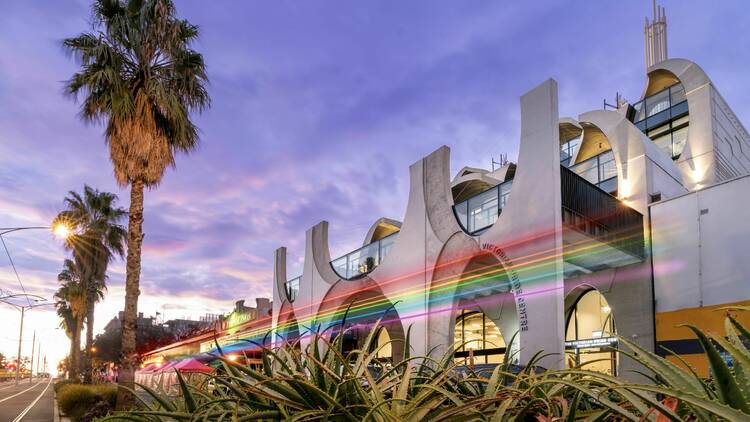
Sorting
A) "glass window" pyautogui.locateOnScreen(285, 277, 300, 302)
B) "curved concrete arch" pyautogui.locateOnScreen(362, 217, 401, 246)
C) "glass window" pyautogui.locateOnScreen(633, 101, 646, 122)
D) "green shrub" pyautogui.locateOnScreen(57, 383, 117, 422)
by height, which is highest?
"glass window" pyautogui.locateOnScreen(633, 101, 646, 122)

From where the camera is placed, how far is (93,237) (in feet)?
115

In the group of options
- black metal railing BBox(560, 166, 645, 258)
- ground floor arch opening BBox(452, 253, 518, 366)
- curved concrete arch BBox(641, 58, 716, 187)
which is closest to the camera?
black metal railing BBox(560, 166, 645, 258)

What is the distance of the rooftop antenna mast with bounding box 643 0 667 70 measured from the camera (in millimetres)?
40781

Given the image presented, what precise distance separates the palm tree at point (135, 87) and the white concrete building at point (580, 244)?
6.76 metres

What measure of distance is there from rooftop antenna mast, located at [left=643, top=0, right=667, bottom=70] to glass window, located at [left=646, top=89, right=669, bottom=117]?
1290 centimetres

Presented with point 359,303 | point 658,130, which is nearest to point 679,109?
point 658,130

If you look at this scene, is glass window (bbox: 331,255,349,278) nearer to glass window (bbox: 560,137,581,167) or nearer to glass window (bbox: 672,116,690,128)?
glass window (bbox: 560,137,581,167)

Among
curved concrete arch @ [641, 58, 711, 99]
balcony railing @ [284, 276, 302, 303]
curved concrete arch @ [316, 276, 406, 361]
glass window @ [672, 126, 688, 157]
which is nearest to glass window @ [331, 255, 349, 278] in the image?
curved concrete arch @ [316, 276, 406, 361]

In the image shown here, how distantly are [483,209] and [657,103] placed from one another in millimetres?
15593

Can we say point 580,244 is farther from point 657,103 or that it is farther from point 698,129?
point 657,103

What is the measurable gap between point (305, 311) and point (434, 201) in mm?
12487

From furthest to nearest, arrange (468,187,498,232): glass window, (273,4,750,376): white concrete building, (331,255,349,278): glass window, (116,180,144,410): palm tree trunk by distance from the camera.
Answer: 1. (331,255,349,278): glass window
2. (468,187,498,232): glass window
3. (273,4,750,376): white concrete building
4. (116,180,144,410): palm tree trunk

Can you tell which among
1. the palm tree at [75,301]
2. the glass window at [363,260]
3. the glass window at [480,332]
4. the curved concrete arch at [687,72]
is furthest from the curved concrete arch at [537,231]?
the palm tree at [75,301]

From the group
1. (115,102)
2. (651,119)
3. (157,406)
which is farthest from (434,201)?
(157,406)
